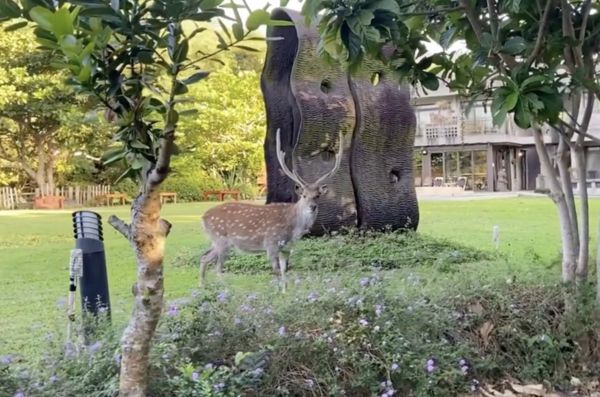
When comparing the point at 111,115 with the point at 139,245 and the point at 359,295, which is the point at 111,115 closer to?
the point at 139,245

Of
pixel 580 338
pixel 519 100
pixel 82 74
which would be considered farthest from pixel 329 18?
pixel 580 338

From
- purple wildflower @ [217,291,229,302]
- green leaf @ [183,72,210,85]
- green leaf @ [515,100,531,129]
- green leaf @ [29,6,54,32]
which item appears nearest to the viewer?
green leaf @ [29,6,54,32]

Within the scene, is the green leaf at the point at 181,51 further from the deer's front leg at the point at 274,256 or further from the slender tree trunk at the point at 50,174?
the slender tree trunk at the point at 50,174

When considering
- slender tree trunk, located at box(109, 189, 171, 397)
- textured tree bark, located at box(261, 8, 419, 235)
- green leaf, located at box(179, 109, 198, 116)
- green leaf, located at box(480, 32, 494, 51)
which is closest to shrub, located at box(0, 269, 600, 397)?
slender tree trunk, located at box(109, 189, 171, 397)

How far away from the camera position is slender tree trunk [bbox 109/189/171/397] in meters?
1.90

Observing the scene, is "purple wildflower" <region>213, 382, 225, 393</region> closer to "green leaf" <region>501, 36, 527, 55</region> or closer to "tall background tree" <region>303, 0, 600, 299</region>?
"tall background tree" <region>303, 0, 600, 299</region>

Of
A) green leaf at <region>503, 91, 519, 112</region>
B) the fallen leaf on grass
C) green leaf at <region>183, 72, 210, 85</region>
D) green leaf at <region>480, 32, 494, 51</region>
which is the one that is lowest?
the fallen leaf on grass

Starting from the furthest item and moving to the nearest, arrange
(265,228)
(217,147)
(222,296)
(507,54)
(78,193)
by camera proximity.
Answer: (217,147) → (78,193) → (265,228) → (222,296) → (507,54)

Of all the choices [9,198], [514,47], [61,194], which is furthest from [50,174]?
[514,47]

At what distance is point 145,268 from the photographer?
193 centimetres

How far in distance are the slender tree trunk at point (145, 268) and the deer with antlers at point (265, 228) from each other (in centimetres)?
371

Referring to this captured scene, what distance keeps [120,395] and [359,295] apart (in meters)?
1.25

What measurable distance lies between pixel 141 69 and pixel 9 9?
0.37m

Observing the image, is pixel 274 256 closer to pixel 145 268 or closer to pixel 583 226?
pixel 583 226
